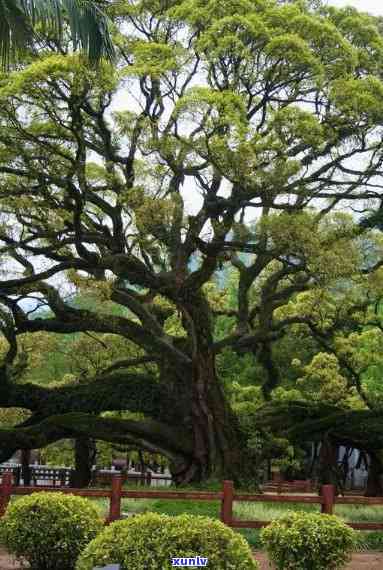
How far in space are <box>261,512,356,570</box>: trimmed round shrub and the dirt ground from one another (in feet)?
3.60

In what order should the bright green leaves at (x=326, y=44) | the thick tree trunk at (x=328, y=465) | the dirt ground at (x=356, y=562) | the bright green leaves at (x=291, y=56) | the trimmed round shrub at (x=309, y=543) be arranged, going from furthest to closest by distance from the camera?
the thick tree trunk at (x=328, y=465), the bright green leaves at (x=326, y=44), the bright green leaves at (x=291, y=56), the dirt ground at (x=356, y=562), the trimmed round shrub at (x=309, y=543)

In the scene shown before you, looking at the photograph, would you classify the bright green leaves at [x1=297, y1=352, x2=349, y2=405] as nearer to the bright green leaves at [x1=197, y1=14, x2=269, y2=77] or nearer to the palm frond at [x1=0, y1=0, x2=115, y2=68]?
the bright green leaves at [x1=197, y1=14, x2=269, y2=77]

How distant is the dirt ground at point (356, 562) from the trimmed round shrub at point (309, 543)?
3.60ft

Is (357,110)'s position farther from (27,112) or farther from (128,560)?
(128,560)

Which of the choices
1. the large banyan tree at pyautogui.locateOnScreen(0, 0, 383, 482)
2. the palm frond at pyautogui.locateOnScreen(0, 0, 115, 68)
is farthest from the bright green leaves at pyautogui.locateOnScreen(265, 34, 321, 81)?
the palm frond at pyautogui.locateOnScreen(0, 0, 115, 68)

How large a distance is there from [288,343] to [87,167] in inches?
679

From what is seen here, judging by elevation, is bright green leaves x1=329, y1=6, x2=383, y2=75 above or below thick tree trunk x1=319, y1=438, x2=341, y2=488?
above

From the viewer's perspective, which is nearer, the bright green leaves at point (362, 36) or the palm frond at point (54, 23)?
the palm frond at point (54, 23)

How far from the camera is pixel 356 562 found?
1334 centimetres

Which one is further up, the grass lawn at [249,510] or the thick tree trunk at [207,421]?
the thick tree trunk at [207,421]

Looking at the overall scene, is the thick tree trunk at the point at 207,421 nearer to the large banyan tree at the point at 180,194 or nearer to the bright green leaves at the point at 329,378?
the large banyan tree at the point at 180,194

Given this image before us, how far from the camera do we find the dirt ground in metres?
11.1


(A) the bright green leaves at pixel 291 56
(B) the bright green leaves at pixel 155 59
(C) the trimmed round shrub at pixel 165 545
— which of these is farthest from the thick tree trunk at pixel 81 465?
(C) the trimmed round shrub at pixel 165 545

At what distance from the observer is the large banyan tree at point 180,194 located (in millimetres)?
17422
